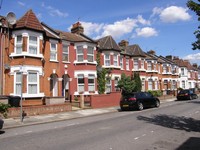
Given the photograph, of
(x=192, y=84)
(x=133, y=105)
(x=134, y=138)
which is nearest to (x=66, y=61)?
(x=133, y=105)

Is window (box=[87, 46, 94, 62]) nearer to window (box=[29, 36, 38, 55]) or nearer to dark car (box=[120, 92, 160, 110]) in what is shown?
dark car (box=[120, 92, 160, 110])

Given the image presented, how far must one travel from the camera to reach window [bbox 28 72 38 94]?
67.0 feet

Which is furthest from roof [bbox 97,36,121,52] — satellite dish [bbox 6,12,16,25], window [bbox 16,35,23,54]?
satellite dish [bbox 6,12,16,25]

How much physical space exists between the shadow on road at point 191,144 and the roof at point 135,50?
93.6ft

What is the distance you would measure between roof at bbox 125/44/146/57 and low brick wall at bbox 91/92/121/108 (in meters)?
12.2

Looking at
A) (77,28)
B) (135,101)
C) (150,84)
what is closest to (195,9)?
(135,101)

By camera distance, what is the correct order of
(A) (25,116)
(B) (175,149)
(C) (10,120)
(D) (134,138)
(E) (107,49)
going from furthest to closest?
(E) (107,49)
(A) (25,116)
(C) (10,120)
(D) (134,138)
(B) (175,149)

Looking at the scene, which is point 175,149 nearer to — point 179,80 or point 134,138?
point 134,138

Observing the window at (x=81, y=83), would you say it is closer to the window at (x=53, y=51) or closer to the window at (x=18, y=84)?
the window at (x=53, y=51)

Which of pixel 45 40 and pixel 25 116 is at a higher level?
pixel 45 40

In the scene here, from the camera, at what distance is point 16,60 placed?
806 inches

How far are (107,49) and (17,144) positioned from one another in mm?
23233

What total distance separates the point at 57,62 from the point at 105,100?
6.58 m

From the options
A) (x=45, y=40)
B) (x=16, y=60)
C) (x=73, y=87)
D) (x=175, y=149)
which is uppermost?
(x=45, y=40)
